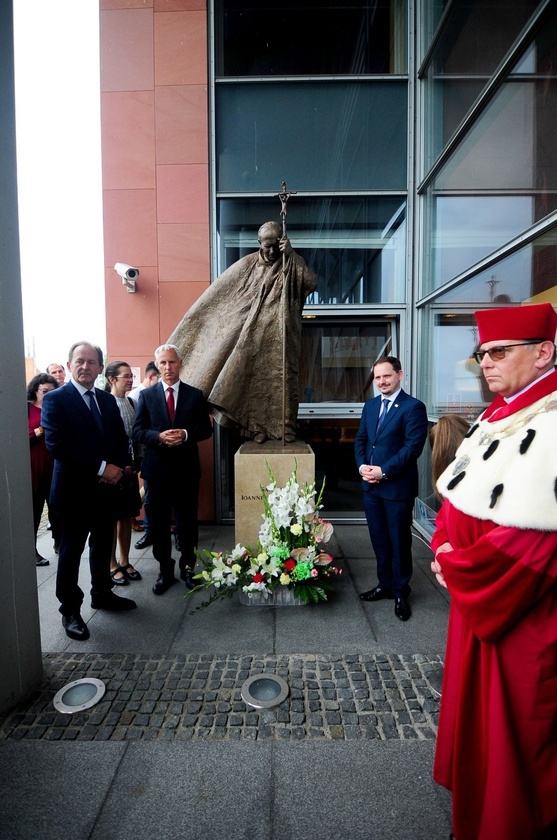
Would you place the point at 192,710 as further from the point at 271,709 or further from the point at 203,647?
the point at 203,647

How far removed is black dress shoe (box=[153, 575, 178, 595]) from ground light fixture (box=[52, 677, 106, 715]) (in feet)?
3.56

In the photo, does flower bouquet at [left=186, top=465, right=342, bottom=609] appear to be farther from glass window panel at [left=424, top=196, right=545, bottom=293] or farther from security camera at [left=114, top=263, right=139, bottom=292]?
security camera at [left=114, top=263, right=139, bottom=292]

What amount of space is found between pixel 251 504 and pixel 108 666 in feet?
5.10

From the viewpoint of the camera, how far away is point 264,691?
7.72ft

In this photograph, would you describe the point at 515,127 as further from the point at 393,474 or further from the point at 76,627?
the point at 76,627

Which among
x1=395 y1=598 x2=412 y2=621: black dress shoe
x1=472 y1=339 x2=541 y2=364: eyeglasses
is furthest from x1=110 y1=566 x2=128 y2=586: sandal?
x1=472 y1=339 x2=541 y2=364: eyeglasses

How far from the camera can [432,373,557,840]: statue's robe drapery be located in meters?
1.18

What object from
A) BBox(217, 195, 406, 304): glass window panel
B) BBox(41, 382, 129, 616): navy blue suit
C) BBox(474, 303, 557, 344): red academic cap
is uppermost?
BBox(217, 195, 406, 304): glass window panel

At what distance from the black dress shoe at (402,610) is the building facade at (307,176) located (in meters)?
1.99

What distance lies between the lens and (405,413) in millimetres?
3246

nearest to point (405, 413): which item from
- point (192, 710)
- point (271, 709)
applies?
point (271, 709)

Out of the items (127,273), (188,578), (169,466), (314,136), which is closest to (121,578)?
(188,578)

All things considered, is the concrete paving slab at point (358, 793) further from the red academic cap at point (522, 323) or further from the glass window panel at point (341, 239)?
the glass window panel at point (341, 239)

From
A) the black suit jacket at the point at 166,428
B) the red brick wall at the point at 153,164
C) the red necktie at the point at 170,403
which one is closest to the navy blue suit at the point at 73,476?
the black suit jacket at the point at 166,428
